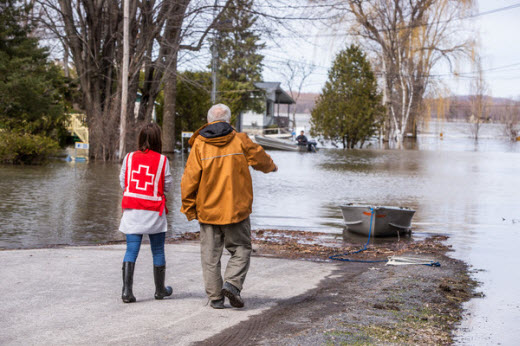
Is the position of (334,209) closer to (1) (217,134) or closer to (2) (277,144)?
(1) (217,134)

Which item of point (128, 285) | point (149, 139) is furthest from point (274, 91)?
point (128, 285)

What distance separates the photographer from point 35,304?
20.8 ft

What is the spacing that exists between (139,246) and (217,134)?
1.27 m

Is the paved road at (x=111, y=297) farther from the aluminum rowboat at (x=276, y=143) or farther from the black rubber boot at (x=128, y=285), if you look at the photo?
the aluminum rowboat at (x=276, y=143)

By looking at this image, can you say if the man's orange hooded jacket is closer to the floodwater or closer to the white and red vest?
the white and red vest

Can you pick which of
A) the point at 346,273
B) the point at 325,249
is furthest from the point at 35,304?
the point at 325,249

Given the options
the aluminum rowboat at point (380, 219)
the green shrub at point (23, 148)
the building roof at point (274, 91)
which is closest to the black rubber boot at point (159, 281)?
the aluminum rowboat at point (380, 219)

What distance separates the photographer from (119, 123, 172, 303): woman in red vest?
6.51m

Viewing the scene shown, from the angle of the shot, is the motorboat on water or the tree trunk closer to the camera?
the tree trunk

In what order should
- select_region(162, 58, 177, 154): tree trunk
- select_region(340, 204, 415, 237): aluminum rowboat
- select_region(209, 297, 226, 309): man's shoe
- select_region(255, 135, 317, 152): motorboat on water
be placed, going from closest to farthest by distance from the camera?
select_region(209, 297, 226, 309): man's shoe < select_region(340, 204, 415, 237): aluminum rowboat < select_region(162, 58, 177, 154): tree trunk < select_region(255, 135, 317, 152): motorboat on water

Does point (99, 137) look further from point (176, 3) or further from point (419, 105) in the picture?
point (419, 105)

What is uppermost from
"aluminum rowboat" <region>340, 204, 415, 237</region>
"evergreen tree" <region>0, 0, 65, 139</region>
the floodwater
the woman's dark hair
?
"evergreen tree" <region>0, 0, 65, 139</region>

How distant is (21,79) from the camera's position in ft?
86.7

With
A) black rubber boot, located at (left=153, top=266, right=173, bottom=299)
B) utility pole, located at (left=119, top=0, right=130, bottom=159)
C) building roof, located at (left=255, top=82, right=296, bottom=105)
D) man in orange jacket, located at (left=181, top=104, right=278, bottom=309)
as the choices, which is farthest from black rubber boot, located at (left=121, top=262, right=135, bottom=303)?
building roof, located at (left=255, top=82, right=296, bottom=105)
